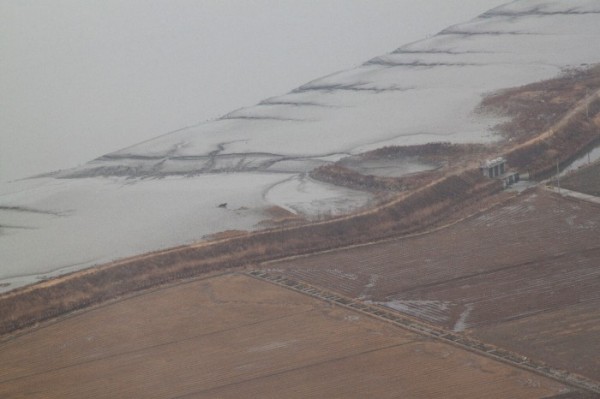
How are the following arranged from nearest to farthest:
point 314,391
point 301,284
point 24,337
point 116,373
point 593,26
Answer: point 314,391, point 116,373, point 24,337, point 301,284, point 593,26

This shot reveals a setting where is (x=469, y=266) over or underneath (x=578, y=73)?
underneath

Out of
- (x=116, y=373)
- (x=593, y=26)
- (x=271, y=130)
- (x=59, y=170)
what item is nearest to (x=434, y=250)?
(x=116, y=373)

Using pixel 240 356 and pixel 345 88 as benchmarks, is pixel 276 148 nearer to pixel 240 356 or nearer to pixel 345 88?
pixel 345 88

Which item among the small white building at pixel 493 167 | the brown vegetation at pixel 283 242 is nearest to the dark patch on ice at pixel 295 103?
the brown vegetation at pixel 283 242

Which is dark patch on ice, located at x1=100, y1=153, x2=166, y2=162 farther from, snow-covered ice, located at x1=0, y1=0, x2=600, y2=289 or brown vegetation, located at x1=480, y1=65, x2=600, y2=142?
brown vegetation, located at x1=480, y1=65, x2=600, y2=142

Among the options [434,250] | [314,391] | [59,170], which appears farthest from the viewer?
[59,170]

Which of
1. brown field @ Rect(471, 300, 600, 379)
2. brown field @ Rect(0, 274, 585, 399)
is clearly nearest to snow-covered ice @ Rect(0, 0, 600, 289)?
brown field @ Rect(0, 274, 585, 399)

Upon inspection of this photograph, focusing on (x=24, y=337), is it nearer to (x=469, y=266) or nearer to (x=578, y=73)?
(x=469, y=266)
